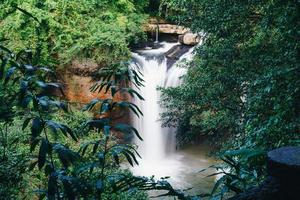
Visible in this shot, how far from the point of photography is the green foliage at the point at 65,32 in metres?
12.3

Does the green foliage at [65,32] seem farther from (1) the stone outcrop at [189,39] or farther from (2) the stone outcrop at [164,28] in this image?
(1) the stone outcrop at [189,39]

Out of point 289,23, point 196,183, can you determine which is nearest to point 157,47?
point 196,183

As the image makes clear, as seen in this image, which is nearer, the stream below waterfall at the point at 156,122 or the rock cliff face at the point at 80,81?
the rock cliff face at the point at 80,81

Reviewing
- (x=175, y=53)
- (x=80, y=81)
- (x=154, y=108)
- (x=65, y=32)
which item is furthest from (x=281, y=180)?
(x=175, y=53)

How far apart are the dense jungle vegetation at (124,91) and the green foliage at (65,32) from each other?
4 cm

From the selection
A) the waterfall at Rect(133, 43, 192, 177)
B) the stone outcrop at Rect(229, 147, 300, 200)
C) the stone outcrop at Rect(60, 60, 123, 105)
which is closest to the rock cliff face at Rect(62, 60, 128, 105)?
the stone outcrop at Rect(60, 60, 123, 105)

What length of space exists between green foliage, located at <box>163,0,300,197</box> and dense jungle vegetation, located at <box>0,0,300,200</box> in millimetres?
19

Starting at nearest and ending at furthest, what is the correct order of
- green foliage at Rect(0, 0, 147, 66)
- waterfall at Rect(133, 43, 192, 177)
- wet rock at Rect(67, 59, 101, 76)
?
green foliage at Rect(0, 0, 147, 66) → wet rock at Rect(67, 59, 101, 76) → waterfall at Rect(133, 43, 192, 177)

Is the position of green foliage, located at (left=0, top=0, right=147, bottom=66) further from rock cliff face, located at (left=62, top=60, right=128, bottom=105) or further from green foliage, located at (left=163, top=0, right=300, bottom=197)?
green foliage, located at (left=163, top=0, right=300, bottom=197)

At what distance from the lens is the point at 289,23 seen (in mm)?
4598

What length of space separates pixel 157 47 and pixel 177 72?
2062mm

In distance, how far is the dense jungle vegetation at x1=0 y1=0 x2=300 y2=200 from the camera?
7.61 ft

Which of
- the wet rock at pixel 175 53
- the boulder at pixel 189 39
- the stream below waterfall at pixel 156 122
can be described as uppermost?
the boulder at pixel 189 39

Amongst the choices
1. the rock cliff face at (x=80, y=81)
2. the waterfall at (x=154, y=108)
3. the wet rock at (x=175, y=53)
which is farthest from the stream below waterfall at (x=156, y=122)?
the rock cliff face at (x=80, y=81)
